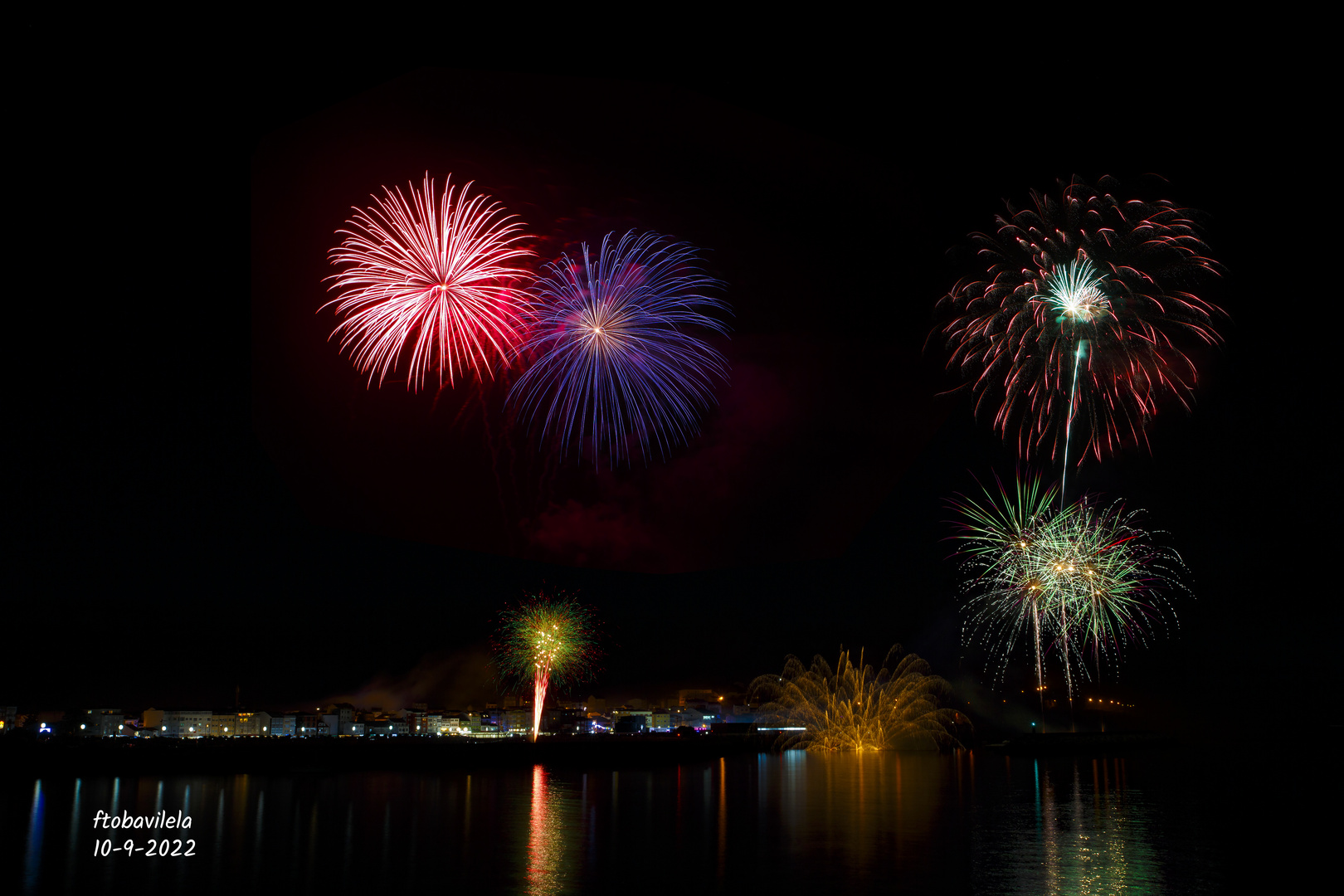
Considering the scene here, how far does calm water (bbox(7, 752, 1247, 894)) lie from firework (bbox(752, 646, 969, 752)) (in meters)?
31.4

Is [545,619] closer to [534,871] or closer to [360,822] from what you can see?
[360,822]

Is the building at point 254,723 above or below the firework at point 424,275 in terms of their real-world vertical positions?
below

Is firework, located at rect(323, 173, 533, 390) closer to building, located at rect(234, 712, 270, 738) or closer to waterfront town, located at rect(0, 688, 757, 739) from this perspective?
waterfront town, located at rect(0, 688, 757, 739)

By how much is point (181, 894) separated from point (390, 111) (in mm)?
22281

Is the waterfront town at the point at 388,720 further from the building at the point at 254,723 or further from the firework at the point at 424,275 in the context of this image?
the firework at the point at 424,275

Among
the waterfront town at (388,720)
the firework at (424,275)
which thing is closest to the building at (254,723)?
the waterfront town at (388,720)

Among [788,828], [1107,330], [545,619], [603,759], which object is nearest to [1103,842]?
[788,828]

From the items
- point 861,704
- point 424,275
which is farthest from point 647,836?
point 861,704

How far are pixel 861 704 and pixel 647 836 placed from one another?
60112 millimetres

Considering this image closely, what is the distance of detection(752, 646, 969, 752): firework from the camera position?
3029 inches

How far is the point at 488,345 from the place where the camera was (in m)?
29.6

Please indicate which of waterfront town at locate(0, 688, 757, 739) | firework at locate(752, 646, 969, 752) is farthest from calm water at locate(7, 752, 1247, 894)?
waterfront town at locate(0, 688, 757, 739)

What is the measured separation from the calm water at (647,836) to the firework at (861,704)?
31.4 m

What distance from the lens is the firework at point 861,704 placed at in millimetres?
76938
